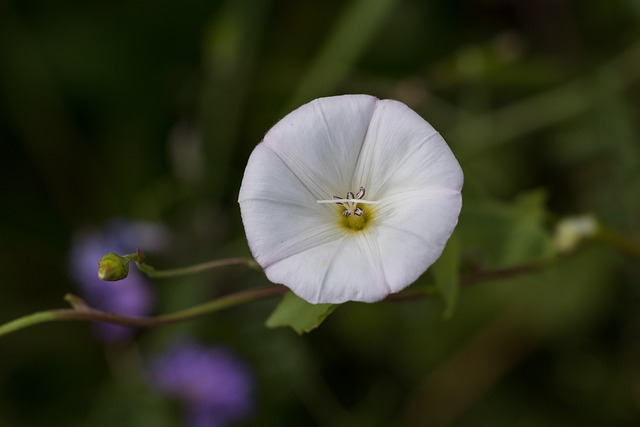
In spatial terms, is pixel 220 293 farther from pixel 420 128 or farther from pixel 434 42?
pixel 420 128

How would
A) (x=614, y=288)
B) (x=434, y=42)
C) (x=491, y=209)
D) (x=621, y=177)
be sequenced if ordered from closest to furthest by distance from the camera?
(x=491, y=209)
(x=621, y=177)
(x=614, y=288)
(x=434, y=42)

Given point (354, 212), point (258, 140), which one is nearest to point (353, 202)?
point (354, 212)

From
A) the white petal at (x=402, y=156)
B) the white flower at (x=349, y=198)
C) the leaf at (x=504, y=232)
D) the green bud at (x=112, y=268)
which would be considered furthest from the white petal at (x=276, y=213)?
the leaf at (x=504, y=232)

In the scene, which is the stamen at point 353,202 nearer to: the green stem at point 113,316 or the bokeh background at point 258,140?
the green stem at point 113,316

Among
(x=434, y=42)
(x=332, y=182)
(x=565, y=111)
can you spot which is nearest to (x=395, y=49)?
(x=434, y=42)

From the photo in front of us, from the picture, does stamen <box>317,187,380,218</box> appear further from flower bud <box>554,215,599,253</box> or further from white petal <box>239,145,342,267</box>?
flower bud <box>554,215,599,253</box>

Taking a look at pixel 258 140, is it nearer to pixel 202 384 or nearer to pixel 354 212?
pixel 202 384
